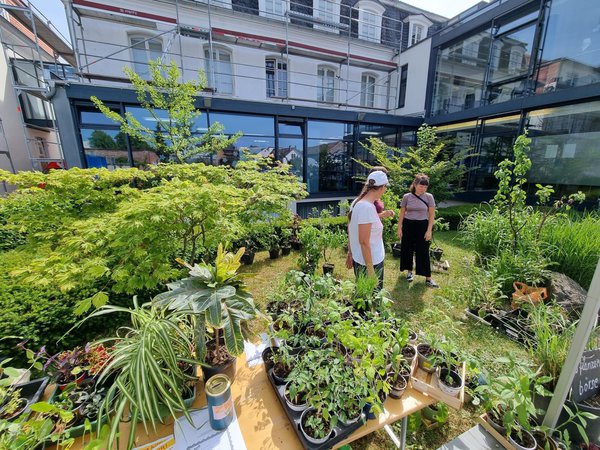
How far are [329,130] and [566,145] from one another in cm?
701

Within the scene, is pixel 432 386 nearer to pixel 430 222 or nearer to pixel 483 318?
pixel 483 318

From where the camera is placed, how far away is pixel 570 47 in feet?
22.2

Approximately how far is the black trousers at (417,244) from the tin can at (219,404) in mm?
3352

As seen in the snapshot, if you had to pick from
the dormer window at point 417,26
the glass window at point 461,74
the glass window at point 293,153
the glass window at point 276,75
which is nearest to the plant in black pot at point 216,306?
the glass window at point 293,153

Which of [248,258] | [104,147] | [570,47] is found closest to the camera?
[248,258]

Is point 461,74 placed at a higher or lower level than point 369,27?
lower

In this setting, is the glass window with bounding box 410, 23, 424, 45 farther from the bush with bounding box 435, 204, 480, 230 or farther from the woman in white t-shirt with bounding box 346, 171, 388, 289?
the woman in white t-shirt with bounding box 346, 171, 388, 289

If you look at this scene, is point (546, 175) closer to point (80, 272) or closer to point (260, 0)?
point (80, 272)

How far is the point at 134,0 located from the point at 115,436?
12.3 m

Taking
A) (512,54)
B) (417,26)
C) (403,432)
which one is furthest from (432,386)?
(417,26)

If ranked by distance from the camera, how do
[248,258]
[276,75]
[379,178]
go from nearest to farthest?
1. [379,178]
2. [248,258]
3. [276,75]

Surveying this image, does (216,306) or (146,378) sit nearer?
(146,378)

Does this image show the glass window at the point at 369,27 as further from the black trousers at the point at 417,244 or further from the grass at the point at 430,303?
the black trousers at the point at 417,244

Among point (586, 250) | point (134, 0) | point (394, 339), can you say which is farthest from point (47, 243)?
point (134, 0)
